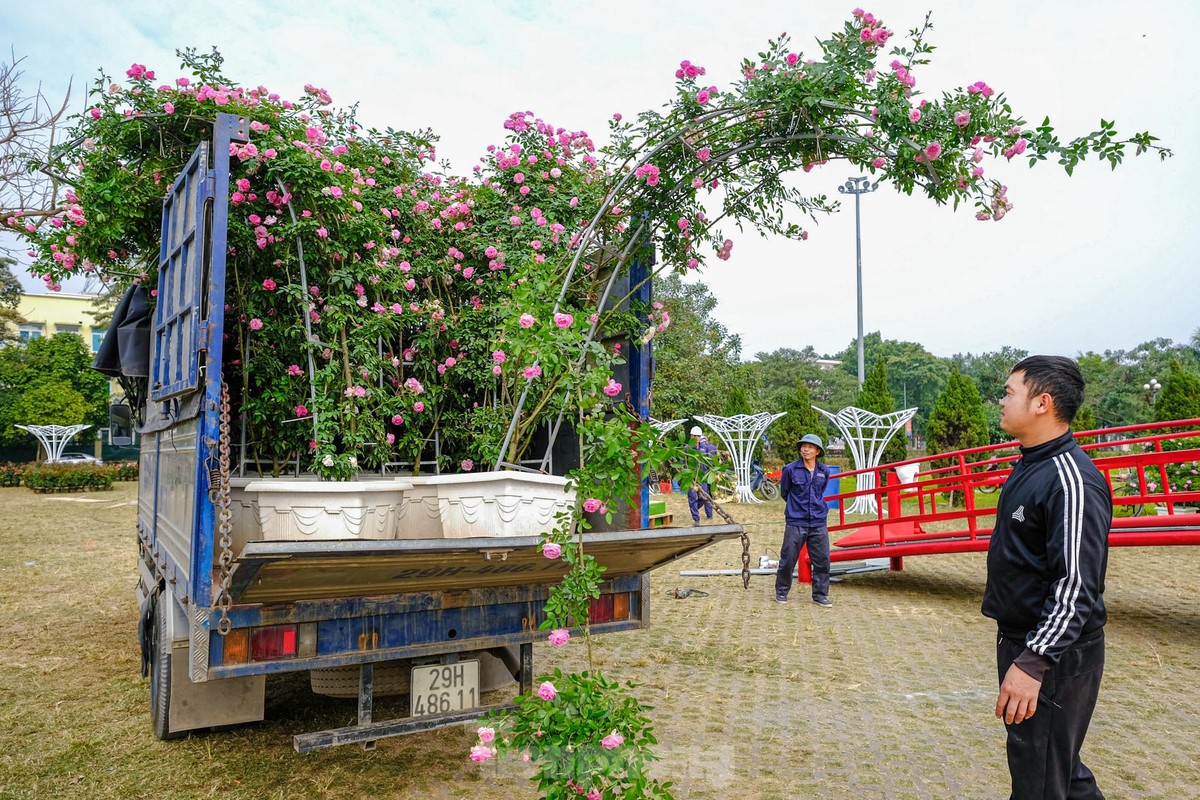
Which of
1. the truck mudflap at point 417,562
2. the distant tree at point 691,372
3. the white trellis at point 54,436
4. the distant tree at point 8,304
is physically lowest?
the truck mudflap at point 417,562

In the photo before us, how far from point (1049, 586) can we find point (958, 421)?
22340 mm

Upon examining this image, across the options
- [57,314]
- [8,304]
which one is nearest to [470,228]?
[8,304]

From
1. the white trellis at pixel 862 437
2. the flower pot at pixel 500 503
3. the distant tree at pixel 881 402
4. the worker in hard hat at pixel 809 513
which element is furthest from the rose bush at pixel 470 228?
the distant tree at pixel 881 402

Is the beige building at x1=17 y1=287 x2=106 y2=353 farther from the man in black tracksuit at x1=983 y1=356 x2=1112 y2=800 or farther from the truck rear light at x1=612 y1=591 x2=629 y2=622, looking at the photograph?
the man in black tracksuit at x1=983 y1=356 x2=1112 y2=800

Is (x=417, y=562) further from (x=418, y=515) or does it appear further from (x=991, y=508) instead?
(x=991, y=508)

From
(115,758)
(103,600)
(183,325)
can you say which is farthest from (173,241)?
(103,600)

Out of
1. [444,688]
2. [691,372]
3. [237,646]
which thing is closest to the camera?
[237,646]

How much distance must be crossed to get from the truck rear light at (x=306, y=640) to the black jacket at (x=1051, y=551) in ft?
8.23

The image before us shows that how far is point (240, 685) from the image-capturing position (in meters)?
4.03

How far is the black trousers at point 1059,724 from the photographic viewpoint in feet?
7.97

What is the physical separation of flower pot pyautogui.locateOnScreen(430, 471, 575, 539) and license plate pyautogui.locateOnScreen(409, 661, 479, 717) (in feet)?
2.04

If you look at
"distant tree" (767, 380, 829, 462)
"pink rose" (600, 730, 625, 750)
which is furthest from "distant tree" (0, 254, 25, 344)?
"pink rose" (600, 730, 625, 750)

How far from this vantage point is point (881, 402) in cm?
2361

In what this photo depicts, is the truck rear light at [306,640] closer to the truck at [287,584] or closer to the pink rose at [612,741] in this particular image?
the truck at [287,584]
